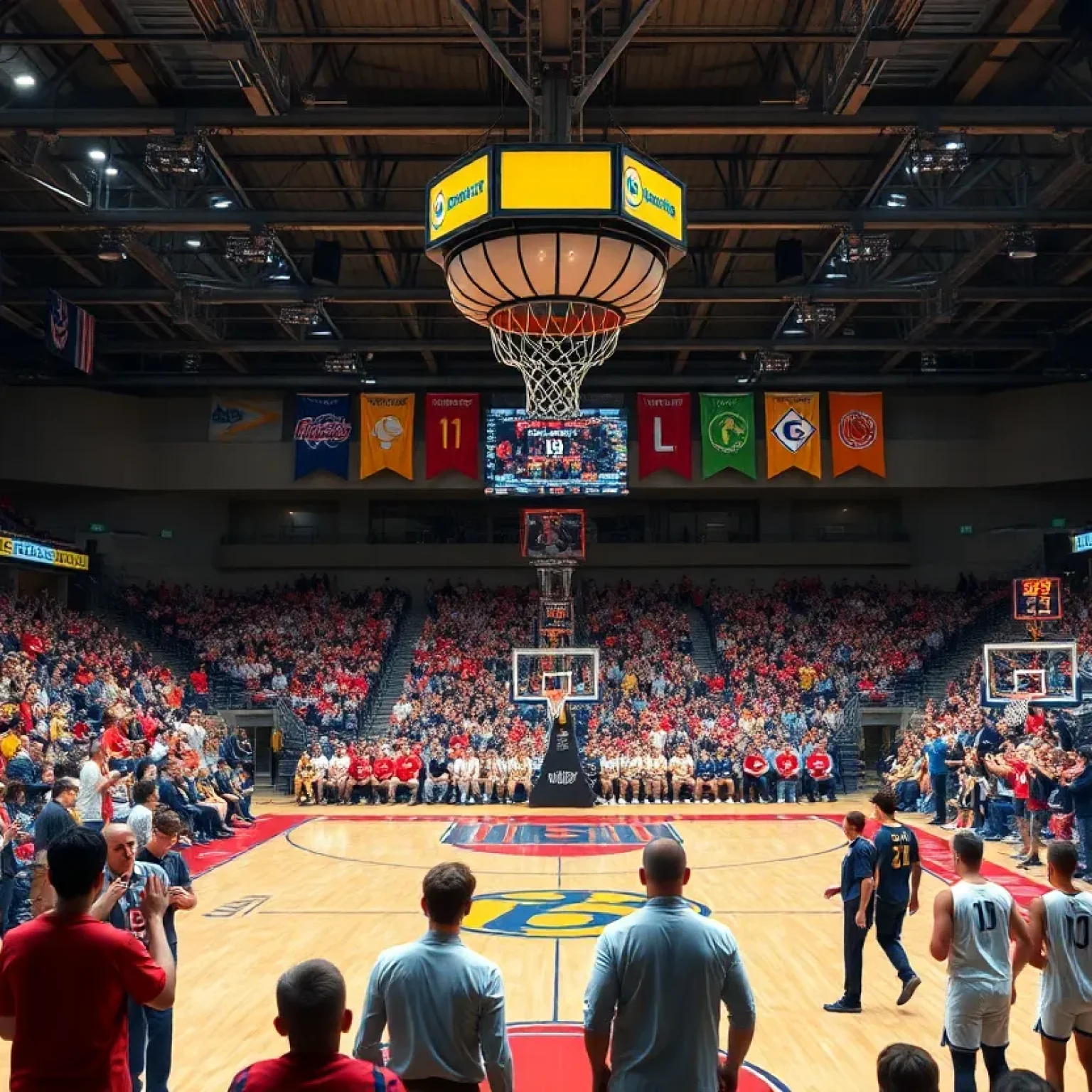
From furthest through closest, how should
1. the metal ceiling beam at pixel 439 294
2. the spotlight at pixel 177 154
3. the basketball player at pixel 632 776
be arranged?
the basketball player at pixel 632 776 → the metal ceiling beam at pixel 439 294 → the spotlight at pixel 177 154

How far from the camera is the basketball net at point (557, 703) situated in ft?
71.5

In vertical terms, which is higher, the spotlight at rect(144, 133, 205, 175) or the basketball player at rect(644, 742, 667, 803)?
the spotlight at rect(144, 133, 205, 175)

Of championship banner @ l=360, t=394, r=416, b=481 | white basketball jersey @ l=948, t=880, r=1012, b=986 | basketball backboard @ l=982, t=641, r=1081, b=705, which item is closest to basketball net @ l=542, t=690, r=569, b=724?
basketball backboard @ l=982, t=641, r=1081, b=705

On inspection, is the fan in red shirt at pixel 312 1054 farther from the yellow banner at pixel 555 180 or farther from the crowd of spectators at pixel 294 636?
the crowd of spectators at pixel 294 636

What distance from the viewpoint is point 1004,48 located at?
13.7m

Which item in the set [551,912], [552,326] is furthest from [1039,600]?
[552,326]

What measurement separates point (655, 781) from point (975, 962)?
17.6 meters

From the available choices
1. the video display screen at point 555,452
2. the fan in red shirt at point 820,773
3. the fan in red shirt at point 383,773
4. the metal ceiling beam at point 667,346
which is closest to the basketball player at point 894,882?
the fan in red shirt at point 820,773

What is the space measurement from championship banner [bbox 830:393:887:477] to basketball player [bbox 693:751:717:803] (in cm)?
993

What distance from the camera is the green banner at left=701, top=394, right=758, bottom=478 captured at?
28.8 meters

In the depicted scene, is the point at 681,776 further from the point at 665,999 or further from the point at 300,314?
the point at 665,999

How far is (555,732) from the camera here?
2195cm

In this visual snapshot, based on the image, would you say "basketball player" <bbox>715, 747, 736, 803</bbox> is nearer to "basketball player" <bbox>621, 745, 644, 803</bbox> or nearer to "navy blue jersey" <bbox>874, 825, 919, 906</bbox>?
"basketball player" <bbox>621, 745, 644, 803</bbox>

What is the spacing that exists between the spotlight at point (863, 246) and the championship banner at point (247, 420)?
17292 millimetres
